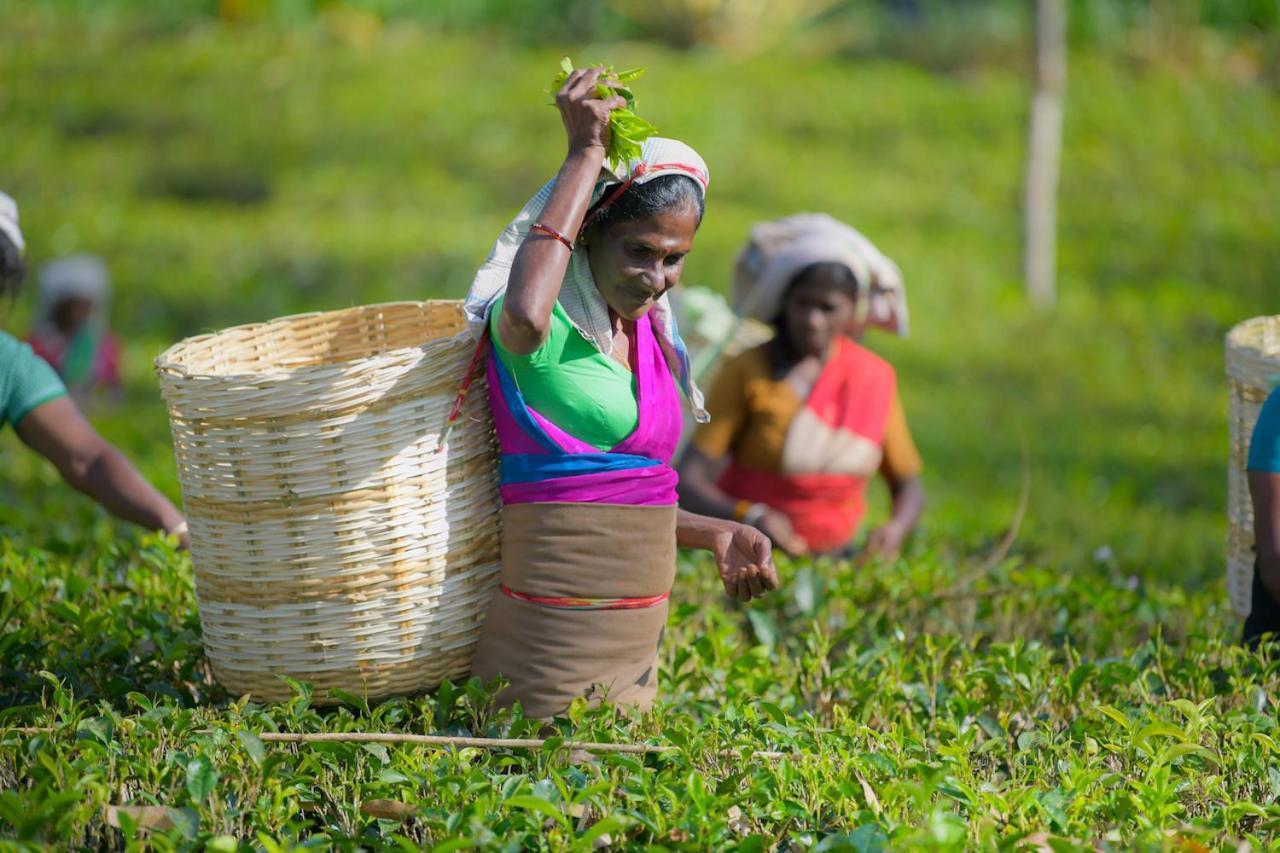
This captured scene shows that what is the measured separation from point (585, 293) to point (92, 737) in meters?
1.37

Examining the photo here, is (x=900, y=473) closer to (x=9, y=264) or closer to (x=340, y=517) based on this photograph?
(x=340, y=517)

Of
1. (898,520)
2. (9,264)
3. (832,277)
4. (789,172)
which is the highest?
(9,264)

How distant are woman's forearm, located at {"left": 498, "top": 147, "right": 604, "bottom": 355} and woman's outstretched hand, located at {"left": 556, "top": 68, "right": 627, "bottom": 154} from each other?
2cm

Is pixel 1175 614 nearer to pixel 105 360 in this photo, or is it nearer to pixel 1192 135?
pixel 105 360

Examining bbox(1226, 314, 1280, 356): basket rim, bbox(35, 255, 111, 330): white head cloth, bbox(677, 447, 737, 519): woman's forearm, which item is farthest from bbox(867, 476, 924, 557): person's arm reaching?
bbox(35, 255, 111, 330): white head cloth

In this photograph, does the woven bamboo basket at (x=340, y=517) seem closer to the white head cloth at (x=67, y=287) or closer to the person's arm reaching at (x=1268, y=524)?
the person's arm reaching at (x=1268, y=524)

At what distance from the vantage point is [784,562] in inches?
188

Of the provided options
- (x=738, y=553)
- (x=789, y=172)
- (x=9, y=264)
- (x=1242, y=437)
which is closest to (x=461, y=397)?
(x=738, y=553)

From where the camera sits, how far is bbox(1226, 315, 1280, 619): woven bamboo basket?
157 inches

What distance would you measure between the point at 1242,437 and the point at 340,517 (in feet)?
8.09

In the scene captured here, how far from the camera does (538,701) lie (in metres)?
3.25

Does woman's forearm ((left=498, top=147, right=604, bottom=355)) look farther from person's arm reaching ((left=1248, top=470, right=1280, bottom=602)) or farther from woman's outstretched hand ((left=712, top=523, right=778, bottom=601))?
person's arm reaching ((left=1248, top=470, right=1280, bottom=602))

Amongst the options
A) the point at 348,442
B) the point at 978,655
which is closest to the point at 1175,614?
the point at 978,655

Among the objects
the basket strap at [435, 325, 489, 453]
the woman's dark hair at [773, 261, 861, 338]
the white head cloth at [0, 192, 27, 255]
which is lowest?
the woman's dark hair at [773, 261, 861, 338]
